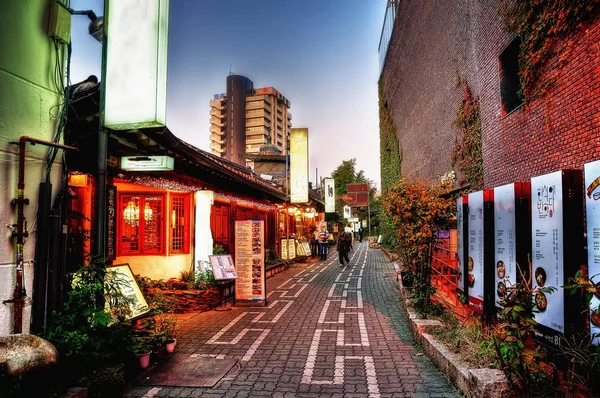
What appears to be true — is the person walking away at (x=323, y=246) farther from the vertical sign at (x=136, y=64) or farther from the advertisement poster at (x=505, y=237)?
the vertical sign at (x=136, y=64)

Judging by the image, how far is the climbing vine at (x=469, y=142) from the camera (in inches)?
491

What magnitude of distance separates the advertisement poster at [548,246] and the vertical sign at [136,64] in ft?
17.6

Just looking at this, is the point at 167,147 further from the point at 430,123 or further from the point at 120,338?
the point at 430,123

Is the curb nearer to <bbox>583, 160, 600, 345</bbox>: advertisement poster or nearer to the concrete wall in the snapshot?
<bbox>583, 160, 600, 345</bbox>: advertisement poster

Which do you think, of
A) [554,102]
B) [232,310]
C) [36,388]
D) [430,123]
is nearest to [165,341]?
[36,388]

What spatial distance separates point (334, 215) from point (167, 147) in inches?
1565

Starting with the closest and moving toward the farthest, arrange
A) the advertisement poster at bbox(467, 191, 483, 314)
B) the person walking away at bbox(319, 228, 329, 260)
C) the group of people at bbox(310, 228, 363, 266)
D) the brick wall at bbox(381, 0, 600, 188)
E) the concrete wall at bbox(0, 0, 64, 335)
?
the concrete wall at bbox(0, 0, 64, 335)
the brick wall at bbox(381, 0, 600, 188)
the advertisement poster at bbox(467, 191, 483, 314)
the group of people at bbox(310, 228, 363, 266)
the person walking away at bbox(319, 228, 329, 260)

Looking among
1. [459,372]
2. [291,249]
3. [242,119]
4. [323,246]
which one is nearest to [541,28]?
[459,372]

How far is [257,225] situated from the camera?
10.9 m

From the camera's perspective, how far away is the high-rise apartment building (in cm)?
9156

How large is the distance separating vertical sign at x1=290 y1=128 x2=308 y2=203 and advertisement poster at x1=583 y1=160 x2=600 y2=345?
55.1 feet

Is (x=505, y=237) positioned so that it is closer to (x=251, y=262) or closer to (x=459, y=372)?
(x=459, y=372)

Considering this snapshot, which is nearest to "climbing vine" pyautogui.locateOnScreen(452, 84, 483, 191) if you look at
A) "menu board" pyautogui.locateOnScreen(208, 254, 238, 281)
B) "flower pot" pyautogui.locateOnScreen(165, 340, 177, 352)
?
"menu board" pyautogui.locateOnScreen(208, 254, 238, 281)

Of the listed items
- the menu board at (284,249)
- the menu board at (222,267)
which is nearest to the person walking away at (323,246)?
the menu board at (284,249)
